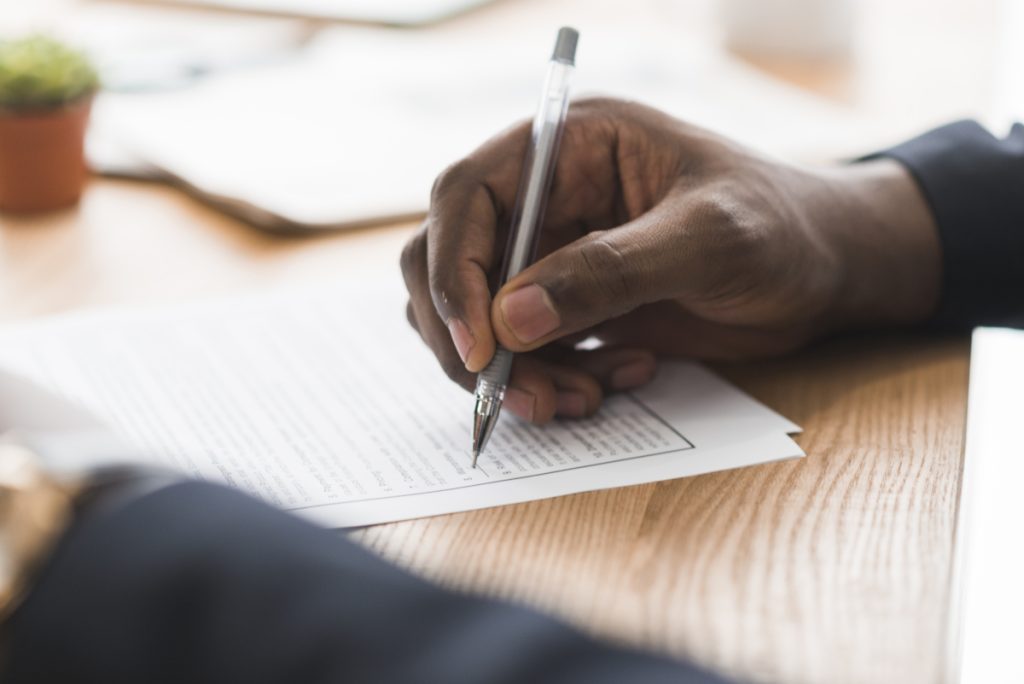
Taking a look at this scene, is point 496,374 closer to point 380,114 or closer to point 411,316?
point 411,316

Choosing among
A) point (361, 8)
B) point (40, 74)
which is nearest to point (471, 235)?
point (40, 74)

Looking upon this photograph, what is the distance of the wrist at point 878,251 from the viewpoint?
2.45 ft

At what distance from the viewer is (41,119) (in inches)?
38.0

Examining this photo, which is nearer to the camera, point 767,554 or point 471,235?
point 767,554

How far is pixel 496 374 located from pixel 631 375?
0.11m

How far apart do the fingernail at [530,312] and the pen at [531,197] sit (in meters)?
0.03

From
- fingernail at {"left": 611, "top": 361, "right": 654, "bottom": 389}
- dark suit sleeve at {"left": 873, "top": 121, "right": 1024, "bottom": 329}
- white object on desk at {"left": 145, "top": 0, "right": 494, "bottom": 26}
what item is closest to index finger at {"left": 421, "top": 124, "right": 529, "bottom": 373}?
fingernail at {"left": 611, "top": 361, "right": 654, "bottom": 389}

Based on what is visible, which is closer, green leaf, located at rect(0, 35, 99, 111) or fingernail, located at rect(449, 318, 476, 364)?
fingernail, located at rect(449, 318, 476, 364)

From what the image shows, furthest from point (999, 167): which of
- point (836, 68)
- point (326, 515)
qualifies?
point (836, 68)

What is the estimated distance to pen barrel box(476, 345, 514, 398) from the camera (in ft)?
2.03

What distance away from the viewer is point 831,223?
744 mm

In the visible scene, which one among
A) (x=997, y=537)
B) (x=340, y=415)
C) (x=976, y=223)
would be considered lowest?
(x=997, y=537)

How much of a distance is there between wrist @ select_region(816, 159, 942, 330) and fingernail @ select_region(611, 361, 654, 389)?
0.15 m

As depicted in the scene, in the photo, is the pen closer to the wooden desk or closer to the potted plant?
the wooden desk
